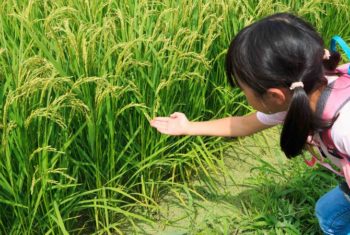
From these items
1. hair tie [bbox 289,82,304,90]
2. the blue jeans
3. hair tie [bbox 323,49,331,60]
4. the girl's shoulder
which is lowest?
the blue jeans

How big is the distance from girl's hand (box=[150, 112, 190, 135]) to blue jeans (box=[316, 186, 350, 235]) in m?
0.56

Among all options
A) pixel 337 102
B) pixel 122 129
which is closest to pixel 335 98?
pixel 337 102

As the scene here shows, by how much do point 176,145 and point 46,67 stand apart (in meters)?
0.86

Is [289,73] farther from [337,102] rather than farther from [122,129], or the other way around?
[122,129]

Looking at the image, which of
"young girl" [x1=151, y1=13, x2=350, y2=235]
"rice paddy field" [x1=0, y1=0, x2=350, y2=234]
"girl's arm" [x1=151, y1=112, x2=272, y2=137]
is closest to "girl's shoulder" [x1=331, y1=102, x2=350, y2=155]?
"young girl" [x1=151, y1=13, x2=350, y2=235]

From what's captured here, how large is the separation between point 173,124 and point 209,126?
135 millimetres

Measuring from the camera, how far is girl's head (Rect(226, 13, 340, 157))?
4.37 ft

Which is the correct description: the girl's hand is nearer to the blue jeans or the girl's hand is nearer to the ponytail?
the ponytail

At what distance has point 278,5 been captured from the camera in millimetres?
2773

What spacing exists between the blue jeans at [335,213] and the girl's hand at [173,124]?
21.9 inches

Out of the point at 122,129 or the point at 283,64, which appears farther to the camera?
the point at 122,129

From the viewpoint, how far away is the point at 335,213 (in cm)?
179

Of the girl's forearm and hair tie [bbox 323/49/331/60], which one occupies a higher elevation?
hair tie [bbox 323/49/331/60]

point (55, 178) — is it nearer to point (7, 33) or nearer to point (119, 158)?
point (119, 158)
